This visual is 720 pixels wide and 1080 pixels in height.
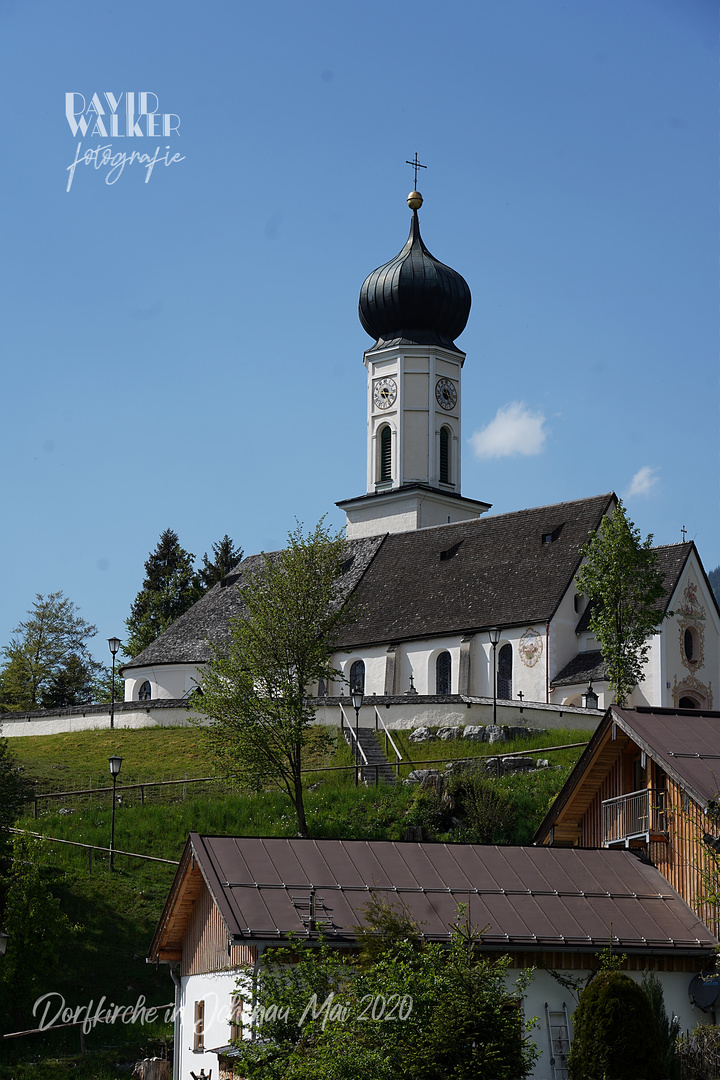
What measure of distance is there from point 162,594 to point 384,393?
2006 cm

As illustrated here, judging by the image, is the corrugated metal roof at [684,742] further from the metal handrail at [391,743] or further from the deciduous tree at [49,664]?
the deciduous tree at [49,664]

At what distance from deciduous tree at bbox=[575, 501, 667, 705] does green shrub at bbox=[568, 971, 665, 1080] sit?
30.1 m

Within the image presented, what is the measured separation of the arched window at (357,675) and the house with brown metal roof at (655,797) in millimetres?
35787

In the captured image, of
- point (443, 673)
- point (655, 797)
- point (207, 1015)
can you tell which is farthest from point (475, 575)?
point (207, 1015)

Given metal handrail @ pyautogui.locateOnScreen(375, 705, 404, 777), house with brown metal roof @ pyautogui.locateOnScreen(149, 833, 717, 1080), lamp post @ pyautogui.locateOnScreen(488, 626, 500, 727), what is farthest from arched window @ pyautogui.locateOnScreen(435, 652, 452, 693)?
house with brown metal roof @ pyautogui.locateOnScreen(149, 833, 717, 1080)

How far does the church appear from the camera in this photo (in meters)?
51.6

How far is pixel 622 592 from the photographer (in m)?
46.9

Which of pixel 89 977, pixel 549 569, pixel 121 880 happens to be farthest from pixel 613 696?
pixel 89 977

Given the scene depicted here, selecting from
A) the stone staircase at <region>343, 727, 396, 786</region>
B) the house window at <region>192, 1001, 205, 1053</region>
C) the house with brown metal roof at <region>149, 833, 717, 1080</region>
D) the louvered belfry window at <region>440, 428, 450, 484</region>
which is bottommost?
the house window at <region>192, 1001, 205, 1053</region>

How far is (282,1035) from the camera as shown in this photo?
623 inches

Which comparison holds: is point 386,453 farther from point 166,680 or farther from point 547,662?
point 547,662

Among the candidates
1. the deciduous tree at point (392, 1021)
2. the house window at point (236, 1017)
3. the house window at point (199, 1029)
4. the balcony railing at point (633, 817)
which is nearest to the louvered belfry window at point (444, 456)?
the balcony railing at point (633, 817)

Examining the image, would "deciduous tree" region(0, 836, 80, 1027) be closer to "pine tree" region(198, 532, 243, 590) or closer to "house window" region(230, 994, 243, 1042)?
"house window" region(230, 994, 243, 1042)

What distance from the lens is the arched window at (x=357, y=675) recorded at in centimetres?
5919
